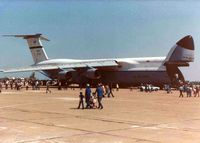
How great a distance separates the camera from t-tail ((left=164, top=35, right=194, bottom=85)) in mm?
49688

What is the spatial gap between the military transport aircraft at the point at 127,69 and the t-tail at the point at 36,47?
108 inches

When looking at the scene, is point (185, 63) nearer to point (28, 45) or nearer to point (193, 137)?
point (28, 45)

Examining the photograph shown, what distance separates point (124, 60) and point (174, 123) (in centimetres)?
4247

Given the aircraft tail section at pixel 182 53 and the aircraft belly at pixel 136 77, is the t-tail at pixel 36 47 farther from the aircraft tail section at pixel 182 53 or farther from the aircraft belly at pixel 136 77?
the aircraft tail section at pixel 182 53

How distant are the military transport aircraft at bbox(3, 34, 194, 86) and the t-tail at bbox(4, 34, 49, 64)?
9.02 ft

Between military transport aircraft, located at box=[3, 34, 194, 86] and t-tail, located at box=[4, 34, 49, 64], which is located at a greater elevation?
t-tail, located at box=[4, 34, 49, 64]

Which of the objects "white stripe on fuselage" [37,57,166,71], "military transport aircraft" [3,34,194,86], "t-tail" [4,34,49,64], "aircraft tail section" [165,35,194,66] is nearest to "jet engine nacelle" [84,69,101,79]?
"military transport aircraft" [3,34,194,86]

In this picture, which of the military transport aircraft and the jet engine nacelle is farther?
the jet engine nacelle

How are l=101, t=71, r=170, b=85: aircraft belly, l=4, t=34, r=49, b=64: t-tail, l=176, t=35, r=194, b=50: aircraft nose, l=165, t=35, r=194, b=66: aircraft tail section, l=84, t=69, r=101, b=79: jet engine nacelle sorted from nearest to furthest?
1. l=165, t=35, r=194, b=66: aircraft tail section
2. l=176, t=35, r=194, b=50: aircraft nose
3. l=101, t=71, r=170, b=85: aircraft belly
4. l=84, t=69, r=101, b=79: jet engine nacelle
5. l=4, t=34, r=49, b=64: t-tail

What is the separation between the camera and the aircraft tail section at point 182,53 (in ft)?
163

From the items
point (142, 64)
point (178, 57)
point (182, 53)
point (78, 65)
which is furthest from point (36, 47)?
point (182, 53)

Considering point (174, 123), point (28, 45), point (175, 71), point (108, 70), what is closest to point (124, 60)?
point (108, 70)

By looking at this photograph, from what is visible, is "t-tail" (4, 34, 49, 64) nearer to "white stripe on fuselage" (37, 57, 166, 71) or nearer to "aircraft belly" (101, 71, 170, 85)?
"aircraft belly" (101, 71, 170, 85)

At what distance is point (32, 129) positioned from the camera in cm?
1219
